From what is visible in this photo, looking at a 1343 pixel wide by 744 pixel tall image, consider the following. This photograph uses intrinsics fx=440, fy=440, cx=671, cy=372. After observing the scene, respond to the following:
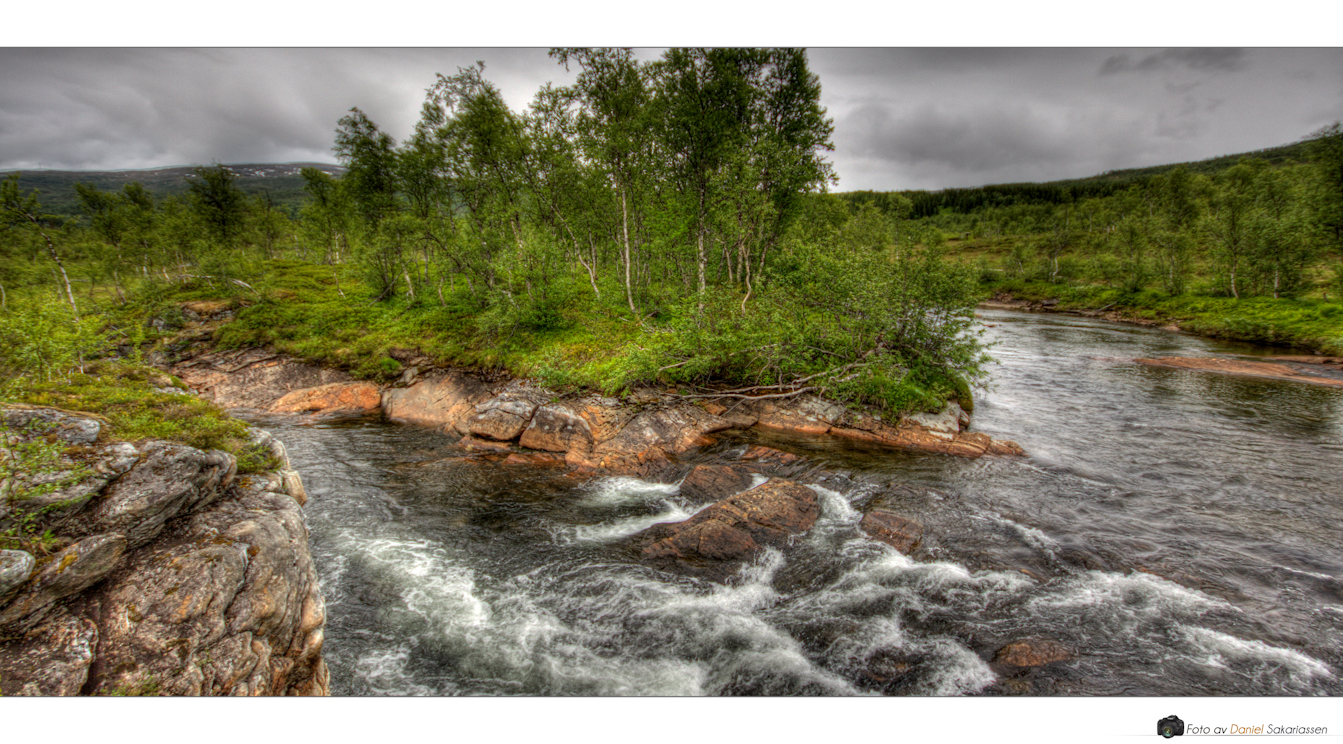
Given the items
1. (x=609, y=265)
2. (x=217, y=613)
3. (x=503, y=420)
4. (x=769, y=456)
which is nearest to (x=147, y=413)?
(x=217, y=613)

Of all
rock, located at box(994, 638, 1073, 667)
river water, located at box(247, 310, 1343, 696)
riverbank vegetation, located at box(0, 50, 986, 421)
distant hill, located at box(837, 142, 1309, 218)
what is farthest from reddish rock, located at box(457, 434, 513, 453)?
distant hill, located at box(837, 142, 1309, 218)

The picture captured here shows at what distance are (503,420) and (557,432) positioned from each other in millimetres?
2416

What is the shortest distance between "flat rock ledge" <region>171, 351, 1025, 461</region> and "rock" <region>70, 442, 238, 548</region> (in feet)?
32.1

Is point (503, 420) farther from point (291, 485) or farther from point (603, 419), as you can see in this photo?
point (291, 485)

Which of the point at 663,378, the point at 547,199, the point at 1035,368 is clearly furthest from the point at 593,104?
the point at 1035,368

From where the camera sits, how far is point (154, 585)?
5.48m

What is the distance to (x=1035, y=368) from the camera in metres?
27.7

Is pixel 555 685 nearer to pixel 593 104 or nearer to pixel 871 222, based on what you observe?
pixel 593 104

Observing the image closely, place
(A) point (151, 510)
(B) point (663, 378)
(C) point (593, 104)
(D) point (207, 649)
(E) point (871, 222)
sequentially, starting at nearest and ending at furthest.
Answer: (D) point (207, 649)
(A) point (151, 510)
(B) point (663, 378)
(C) point (593, 104)
(E) point (871, 222)

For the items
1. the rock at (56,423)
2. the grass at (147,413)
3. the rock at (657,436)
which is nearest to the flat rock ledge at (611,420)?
the rock at (657,436)

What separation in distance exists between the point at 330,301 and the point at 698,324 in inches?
1107

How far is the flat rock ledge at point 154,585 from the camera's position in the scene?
15.6ft

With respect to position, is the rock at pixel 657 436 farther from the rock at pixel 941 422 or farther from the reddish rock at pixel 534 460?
the rock at pixel 941 422

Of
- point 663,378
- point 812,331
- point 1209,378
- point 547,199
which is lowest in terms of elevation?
point 1209,378
